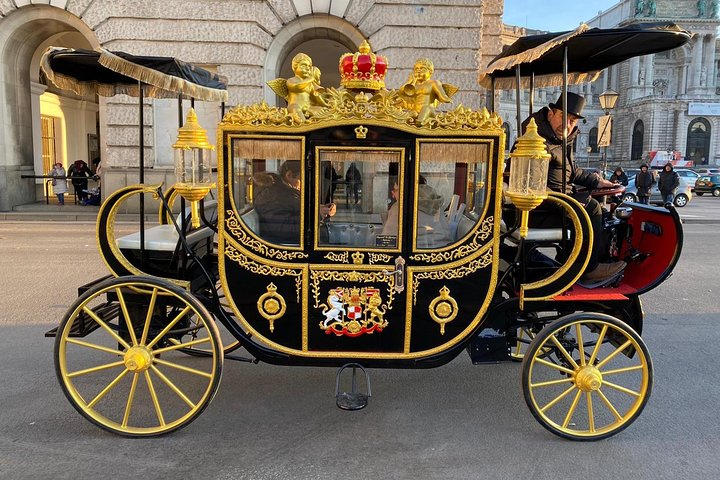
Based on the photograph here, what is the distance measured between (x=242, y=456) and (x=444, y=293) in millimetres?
1555

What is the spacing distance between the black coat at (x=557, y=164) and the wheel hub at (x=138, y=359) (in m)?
3.12

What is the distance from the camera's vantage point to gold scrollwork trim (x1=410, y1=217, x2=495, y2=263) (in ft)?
11.3

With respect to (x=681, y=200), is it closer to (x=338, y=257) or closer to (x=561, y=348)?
(x=561, y=348)

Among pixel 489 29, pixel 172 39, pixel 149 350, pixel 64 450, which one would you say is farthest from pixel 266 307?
pixel 489 29

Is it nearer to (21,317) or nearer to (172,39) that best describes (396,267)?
(21,317)

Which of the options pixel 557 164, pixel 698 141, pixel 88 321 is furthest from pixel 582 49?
pixel 698 141

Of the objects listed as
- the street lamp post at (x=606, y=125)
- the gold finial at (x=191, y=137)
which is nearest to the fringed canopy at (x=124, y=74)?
the gold finial at (x=191, y=137)

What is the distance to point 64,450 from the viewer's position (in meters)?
3.24

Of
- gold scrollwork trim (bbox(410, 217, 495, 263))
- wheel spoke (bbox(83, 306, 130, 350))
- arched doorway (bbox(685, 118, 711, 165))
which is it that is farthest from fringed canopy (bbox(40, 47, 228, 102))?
arched doorway (bbox(685, 118, 711, 165))

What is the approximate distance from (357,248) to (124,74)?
6.39ft

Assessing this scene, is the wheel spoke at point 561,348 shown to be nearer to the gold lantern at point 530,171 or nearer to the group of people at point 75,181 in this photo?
the gold lantern at point 530,171

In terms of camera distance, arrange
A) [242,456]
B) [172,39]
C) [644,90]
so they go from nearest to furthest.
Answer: [242,456] → [172,39] → [644,90]

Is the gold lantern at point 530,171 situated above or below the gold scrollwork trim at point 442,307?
above

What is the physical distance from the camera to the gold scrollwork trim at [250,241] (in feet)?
11.3
